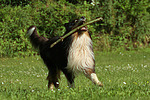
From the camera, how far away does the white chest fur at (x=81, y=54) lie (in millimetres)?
5480

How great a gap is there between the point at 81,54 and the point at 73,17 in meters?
9.85

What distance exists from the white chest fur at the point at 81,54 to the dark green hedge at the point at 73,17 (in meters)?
8.94

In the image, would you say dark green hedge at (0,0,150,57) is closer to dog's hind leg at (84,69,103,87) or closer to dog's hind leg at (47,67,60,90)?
dog's hind leg at (47,67,60,90)

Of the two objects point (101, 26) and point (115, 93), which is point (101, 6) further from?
point (115, 93)

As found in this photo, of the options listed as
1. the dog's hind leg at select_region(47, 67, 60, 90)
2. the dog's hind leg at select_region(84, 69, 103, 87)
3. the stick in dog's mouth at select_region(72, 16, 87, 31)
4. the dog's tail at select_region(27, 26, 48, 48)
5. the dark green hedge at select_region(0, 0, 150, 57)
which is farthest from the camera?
the dark green hedge at select_region(0, 0, 150, 57)

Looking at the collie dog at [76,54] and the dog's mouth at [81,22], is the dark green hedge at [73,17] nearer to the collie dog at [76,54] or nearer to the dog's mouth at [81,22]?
the collie dog at [76,54]

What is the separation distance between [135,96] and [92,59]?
126 cm

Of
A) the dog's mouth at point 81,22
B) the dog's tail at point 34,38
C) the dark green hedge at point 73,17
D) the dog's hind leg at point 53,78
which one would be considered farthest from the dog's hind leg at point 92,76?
the dark green hedge at point 73,17

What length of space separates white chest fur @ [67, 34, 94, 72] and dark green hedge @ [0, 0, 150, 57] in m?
8.94

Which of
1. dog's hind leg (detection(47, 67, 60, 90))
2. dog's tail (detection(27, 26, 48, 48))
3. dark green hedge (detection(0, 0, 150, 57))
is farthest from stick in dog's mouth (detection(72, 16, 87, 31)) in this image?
dark green hedge (detection(0, 0, 150, 57))

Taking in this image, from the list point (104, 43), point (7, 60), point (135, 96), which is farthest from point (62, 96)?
point (104, 43)

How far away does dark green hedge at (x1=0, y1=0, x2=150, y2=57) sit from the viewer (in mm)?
14367

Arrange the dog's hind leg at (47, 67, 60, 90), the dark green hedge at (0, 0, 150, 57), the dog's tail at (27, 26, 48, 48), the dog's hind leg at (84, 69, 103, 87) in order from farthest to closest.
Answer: the dark green hedge at (0, 0, 150, 57) < the dog's tail at (27, 26, 48, 48) < the dog's hind leg at (47, 67, 60, 90) < the dog's hind leg at (84, 69, 103, 87)

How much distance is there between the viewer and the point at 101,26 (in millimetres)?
16312
